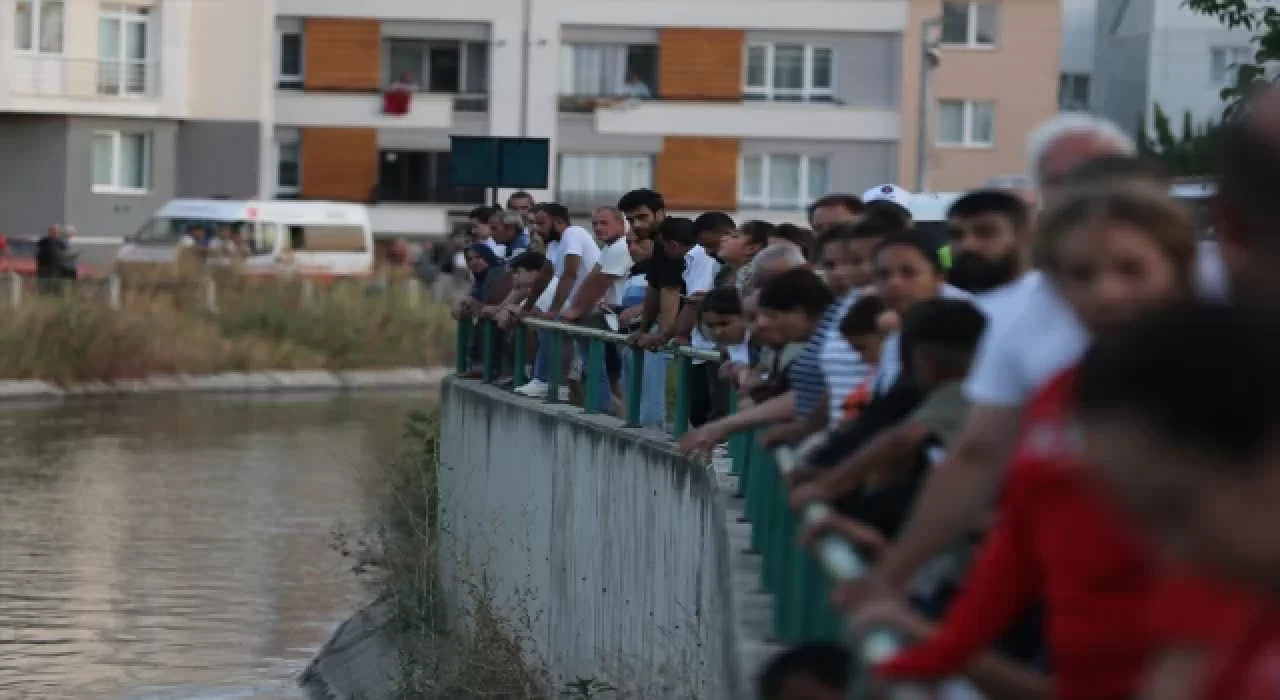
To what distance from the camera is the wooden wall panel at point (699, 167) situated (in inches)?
2657

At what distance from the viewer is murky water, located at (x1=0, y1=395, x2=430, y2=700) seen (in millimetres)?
20000

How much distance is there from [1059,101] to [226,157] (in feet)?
81.3

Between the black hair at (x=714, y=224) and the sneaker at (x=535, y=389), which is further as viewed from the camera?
the sneaker at (x=535, y=389)

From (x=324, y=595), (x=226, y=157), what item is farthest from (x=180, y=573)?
(x=226, y=157)

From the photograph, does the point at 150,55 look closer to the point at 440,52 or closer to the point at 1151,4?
the point at 440,52

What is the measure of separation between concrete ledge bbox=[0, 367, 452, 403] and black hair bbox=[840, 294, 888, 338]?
115ft

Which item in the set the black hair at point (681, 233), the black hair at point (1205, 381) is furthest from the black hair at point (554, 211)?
the black hair at point (1205, 381)

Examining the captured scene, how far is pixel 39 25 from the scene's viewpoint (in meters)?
62.4

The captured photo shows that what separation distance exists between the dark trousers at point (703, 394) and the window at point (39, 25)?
164 feet

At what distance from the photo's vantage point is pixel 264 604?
2308cm

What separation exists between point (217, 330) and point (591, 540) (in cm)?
3276

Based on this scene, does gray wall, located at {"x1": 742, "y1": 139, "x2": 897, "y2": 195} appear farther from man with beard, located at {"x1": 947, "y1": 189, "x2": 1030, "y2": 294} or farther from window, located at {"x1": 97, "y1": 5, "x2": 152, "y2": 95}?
man with beard, located at {"x1": 947, "y1": 189, "x2": 1030, "y2": 294}

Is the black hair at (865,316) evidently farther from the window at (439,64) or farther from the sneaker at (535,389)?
the window at (439,64)

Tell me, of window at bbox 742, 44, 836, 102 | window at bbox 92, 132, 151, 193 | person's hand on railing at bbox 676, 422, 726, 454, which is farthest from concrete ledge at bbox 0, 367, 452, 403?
person's hand on railing at bbox 676, 422, 726, 454
